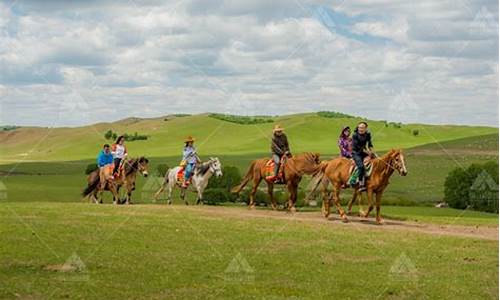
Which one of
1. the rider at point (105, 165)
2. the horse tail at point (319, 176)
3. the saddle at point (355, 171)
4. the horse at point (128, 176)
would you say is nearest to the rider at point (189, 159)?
the horse at point (128, 176)

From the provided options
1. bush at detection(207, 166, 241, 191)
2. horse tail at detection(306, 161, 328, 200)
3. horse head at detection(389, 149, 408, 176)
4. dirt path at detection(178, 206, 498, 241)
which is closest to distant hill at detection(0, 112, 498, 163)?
bush at detection(207, 166, 241, 191)

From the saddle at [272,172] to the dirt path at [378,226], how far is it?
1.49 m

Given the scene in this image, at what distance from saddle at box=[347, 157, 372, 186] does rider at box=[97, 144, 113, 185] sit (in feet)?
42.1

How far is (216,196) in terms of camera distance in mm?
55156

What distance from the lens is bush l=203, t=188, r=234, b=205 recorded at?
179 feet

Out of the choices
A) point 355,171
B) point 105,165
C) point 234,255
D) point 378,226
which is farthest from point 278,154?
point 234,255

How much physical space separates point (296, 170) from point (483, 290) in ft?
51.3

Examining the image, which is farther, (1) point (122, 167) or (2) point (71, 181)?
(2) point (71, 181)

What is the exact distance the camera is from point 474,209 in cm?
5409

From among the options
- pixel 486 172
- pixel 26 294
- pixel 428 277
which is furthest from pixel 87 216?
pixel 486 172

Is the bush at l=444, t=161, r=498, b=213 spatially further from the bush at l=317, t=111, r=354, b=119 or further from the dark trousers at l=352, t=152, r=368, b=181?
the bush at l=317, t=111, r=354, b=119

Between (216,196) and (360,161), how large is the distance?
2892 cm

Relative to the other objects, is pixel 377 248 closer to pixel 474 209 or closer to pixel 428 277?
pixel 428 277

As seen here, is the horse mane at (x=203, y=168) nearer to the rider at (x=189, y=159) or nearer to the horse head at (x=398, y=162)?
the rider at (x=189, y=159)
